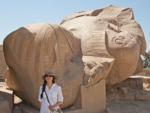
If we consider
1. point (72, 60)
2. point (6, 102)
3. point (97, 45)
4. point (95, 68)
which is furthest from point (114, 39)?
point (6, 102)

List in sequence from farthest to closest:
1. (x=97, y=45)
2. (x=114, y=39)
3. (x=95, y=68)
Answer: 1. (x=114, y=39)
2. (x=97, y=45)
3. (x=95, y=68)

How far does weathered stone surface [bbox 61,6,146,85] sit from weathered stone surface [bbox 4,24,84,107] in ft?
4.74

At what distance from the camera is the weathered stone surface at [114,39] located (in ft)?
30.5

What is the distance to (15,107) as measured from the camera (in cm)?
803

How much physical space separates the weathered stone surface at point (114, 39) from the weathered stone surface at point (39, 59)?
1444 millimetres

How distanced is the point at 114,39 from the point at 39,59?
293cm

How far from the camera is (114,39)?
9500 millimetres

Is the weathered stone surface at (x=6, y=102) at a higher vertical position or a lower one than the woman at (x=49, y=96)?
lower

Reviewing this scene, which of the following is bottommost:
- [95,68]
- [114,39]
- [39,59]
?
[95,68]

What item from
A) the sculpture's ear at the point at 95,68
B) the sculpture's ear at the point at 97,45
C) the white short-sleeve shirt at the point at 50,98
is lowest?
the sculpture's ear at the point at 95,68

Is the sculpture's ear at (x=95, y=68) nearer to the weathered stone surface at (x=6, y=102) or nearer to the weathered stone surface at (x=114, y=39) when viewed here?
the weathered stone surface at (x=114, y=39)

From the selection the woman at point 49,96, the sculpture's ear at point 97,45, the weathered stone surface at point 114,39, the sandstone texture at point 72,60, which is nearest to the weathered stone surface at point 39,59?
the sandstone texture at point 72,60

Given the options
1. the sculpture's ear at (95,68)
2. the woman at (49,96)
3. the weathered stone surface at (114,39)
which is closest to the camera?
the woman at (49,96)

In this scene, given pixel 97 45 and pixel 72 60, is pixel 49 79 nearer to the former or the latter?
pixel 72 60
